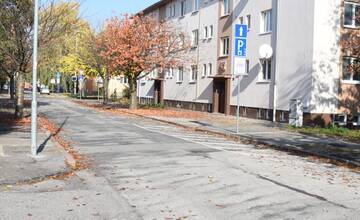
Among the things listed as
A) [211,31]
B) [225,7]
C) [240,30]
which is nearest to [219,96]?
[211,31]

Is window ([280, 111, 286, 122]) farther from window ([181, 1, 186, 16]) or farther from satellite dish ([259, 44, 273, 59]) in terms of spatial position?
window ([181, 1, 186, 16])

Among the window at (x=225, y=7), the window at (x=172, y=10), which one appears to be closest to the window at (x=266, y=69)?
the window at (x=225, y=7)

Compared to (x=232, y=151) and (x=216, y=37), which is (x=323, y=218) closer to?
(x=232, y=151)

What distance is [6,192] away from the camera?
885 centimetres

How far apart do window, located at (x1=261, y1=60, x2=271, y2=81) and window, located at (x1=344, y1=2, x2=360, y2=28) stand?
4.96 m

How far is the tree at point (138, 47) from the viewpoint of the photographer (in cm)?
3762

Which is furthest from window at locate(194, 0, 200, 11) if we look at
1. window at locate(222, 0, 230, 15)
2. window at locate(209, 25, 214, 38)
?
window at locate(222, 0, 230, 15)

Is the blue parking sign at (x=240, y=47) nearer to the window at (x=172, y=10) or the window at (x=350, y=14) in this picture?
the window at (x=350, y=14)

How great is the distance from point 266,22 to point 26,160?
23.4 meters

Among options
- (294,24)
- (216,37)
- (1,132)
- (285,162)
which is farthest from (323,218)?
(216,37)

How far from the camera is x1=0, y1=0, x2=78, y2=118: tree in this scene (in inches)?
872

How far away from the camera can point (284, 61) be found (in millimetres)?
30297

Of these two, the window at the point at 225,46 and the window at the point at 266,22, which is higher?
the window at the point at 266,22

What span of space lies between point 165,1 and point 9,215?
45.8 metres
